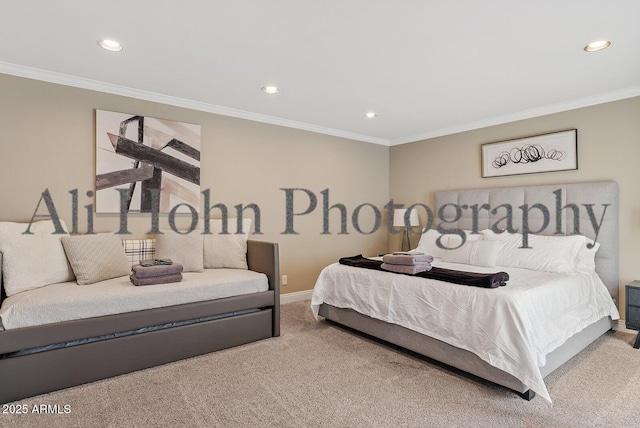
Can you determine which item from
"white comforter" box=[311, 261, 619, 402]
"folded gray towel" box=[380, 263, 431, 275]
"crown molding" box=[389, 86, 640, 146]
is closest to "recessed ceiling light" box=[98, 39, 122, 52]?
A: "white comforter" box=[311, 261, 619, 402]

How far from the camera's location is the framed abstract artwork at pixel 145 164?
3.29 metres

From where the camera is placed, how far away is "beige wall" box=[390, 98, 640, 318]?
132 inches

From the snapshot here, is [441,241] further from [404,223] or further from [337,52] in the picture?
[337,52]

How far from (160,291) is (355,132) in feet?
11.5

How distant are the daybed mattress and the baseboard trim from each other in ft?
4.02

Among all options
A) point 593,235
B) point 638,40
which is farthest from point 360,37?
point 593,235

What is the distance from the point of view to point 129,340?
8.33 feet

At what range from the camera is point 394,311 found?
295cm

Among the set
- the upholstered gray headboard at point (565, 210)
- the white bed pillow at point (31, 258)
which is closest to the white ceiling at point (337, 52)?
the upholstered gray headboard at point (565, 210)

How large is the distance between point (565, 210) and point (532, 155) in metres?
0.73

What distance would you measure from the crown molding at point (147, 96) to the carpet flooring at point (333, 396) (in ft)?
8.31

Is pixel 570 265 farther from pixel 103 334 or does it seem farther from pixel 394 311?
pixel 103 334

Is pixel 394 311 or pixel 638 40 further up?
pixel 638 40

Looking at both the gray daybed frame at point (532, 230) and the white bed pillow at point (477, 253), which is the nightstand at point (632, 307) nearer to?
the gray daybed frame at point (532, 230)
